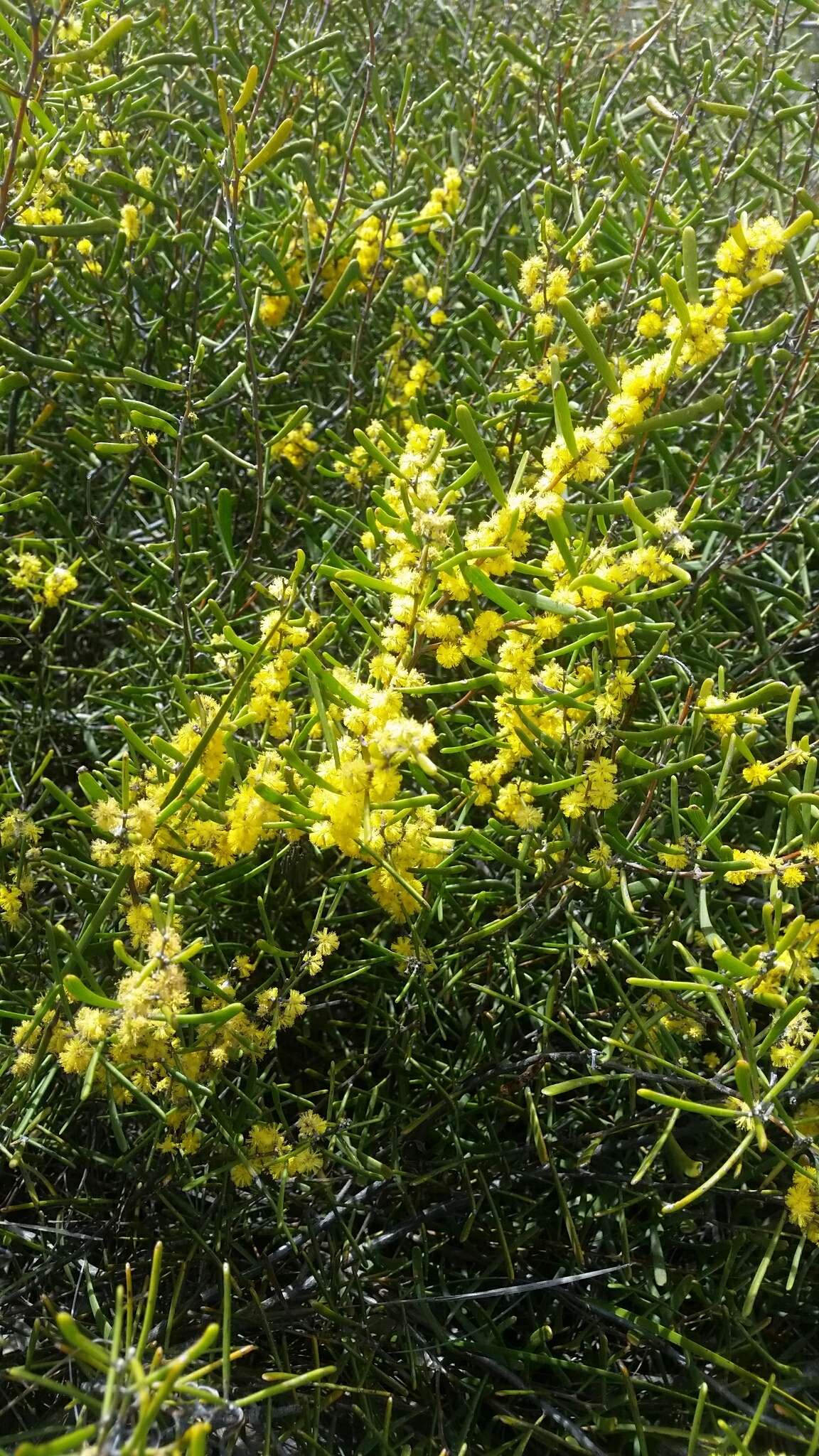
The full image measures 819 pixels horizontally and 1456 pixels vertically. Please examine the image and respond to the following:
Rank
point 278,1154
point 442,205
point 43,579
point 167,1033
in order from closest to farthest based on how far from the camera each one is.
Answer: point 167,1033 < point 278,1154 < point 43,579 < point 442,205

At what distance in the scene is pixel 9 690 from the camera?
5.90 ft

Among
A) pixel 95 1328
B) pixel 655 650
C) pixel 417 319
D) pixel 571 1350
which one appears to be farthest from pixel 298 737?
pixel 417 319

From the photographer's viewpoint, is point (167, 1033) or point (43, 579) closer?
point (167, 1033)

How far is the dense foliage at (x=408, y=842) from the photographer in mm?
1042

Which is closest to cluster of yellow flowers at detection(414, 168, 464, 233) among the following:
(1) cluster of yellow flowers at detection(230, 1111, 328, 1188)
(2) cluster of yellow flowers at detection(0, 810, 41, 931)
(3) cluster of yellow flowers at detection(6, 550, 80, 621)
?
(3) cluster of yellow flowers at detection(6, 550, 80, 621)

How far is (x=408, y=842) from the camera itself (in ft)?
3.31

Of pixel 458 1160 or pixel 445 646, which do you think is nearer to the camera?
pixel 445 646

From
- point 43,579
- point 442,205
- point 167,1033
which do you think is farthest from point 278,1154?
point 442,205

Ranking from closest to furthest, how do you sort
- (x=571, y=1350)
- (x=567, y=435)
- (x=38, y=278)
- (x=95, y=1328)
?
(x=567, y=435) → (x=95, y=1328) → (x=571, y=1350) → (x=38, y=278)

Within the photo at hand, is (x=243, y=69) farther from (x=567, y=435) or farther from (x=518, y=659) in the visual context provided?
(x=518, y=659)

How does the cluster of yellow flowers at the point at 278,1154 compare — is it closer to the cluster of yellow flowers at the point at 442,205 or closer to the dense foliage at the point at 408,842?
the dense foliage at the point at 408,842

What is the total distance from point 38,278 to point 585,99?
1582 mm

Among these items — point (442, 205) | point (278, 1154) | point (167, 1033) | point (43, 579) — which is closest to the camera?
point (167, 1033)

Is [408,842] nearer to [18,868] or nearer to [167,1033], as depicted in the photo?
[167,1033]
